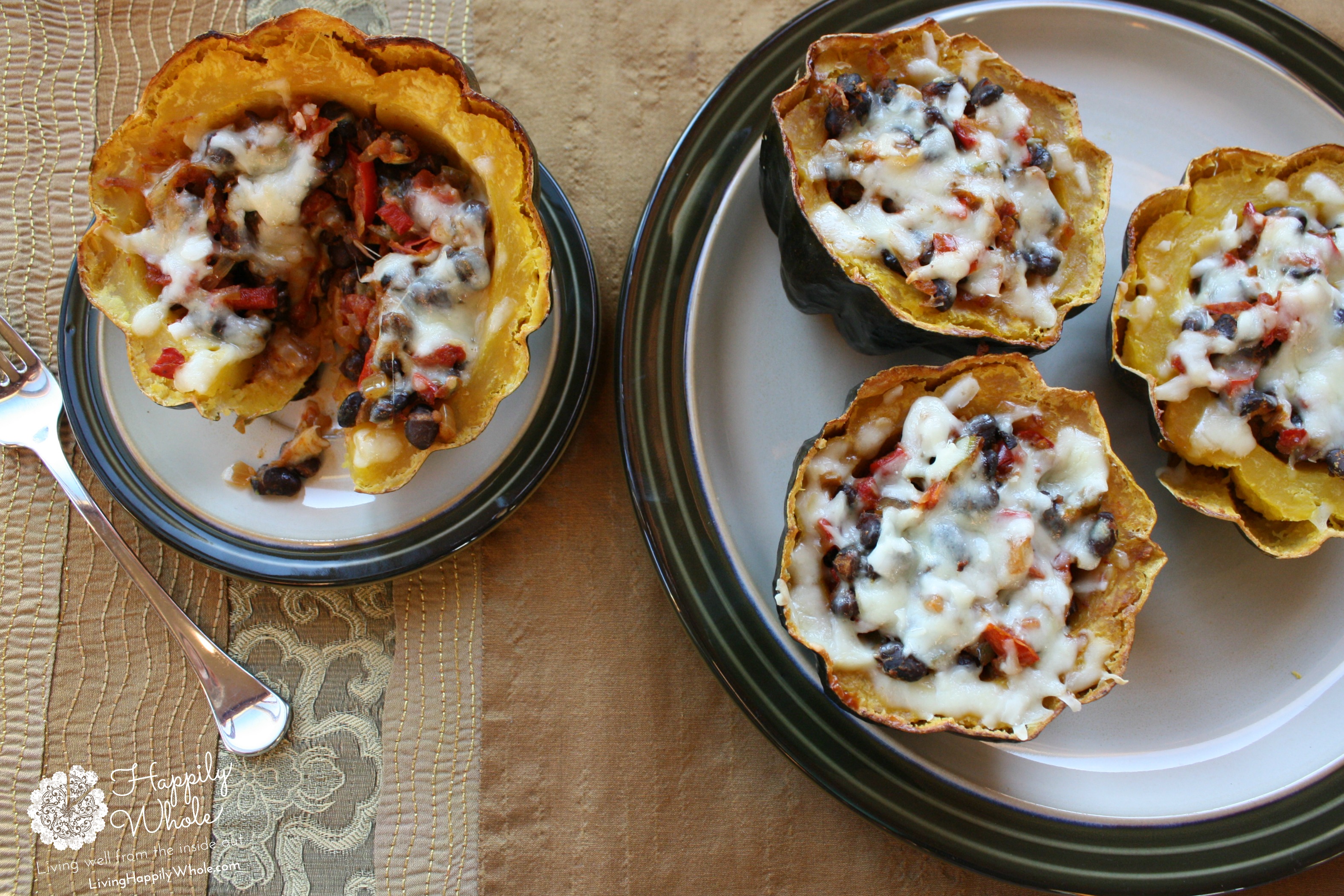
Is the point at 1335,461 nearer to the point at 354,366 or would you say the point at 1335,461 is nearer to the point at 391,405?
the point at 391,405

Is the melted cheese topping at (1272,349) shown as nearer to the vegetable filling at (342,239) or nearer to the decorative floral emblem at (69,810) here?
the vegetable filling at (342,239)

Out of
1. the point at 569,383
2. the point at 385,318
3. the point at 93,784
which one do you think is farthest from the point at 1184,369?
the point at 93,784

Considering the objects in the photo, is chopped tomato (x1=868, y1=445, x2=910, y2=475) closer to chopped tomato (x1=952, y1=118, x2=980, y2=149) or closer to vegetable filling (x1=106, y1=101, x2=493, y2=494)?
chopped tomato (x1=952, y1=118, x2=980, y2=149)

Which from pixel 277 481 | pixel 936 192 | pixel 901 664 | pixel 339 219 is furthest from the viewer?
pixel 277 481

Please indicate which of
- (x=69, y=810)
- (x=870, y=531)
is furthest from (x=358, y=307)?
(x=69, y=810)

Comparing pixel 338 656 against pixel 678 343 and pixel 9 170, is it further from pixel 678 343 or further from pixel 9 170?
pixel 9 170
